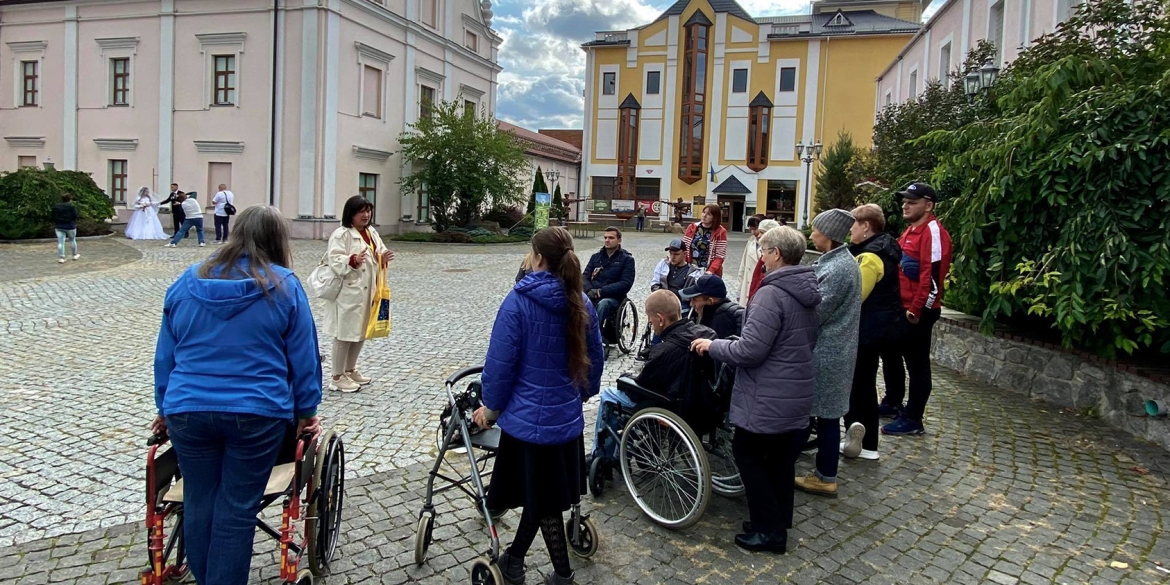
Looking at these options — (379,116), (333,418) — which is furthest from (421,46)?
(333,418)

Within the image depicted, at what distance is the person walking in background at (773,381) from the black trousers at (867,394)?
5.07 feet

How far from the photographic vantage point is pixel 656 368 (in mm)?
4434

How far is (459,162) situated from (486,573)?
27761 millimetres

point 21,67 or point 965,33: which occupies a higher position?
point 965,33

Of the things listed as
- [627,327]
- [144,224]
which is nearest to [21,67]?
[144,224]

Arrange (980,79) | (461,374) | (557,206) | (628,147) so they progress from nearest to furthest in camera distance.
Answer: (461,374) → (980,79) → (557,206) → (628,147)

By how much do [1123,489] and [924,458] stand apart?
1.21 meters

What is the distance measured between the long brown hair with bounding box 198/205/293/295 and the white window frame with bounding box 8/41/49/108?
3624cm

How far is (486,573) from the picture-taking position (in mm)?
3281

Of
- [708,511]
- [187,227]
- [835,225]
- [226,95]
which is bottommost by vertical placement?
[708,511]

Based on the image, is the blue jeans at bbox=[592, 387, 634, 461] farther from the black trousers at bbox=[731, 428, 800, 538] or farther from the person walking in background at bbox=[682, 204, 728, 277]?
the person walking in background at bbox=[682, 204, 728, 277]

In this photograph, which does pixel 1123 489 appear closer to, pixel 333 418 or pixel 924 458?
pixel 924 458

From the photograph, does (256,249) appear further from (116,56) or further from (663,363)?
(116,56)

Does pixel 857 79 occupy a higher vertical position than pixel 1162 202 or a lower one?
higher
